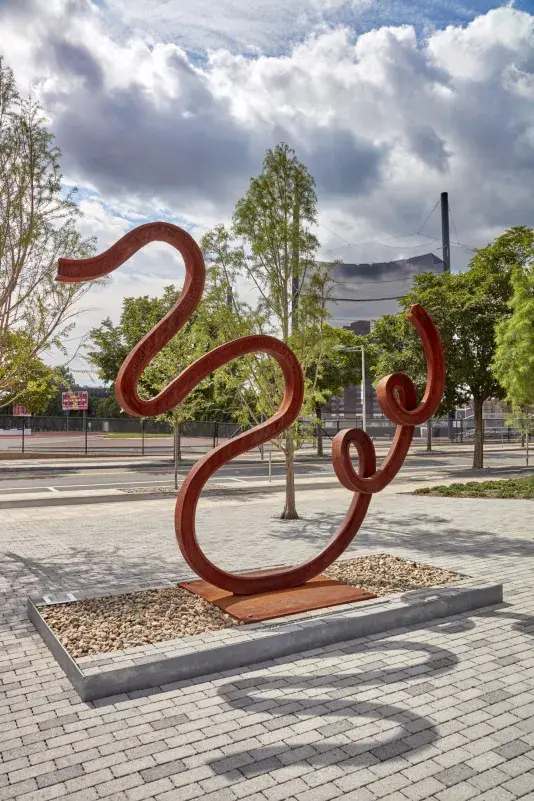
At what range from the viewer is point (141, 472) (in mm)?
28328

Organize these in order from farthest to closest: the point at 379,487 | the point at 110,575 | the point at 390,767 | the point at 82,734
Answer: the point at 110,575, the point at 379,487, the point at 82,734, the point at 390,767

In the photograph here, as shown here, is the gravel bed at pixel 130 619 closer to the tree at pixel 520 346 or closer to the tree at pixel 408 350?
the tree at pixel 520 346

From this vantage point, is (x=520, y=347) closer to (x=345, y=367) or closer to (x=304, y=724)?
(x=304, y=724)

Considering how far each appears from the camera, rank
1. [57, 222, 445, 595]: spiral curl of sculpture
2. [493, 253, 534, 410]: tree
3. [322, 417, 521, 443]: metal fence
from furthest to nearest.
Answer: [322, 417, 521, 443]: metal fence, [493, 253, 534, 410]: tree, [57, 222, 445, 595]: spiral curl of sculpture

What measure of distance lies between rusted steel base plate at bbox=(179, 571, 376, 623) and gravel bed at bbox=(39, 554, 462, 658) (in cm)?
11

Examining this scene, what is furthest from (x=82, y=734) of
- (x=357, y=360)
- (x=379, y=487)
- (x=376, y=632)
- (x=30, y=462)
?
(x=357, y=360)

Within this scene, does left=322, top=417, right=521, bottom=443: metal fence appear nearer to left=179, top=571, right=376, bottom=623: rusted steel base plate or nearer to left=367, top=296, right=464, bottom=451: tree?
left=367, top=296, right=464, bottom=451: tree

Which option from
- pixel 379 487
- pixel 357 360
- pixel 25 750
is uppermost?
pixel 357 360

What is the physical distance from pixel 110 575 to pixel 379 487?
13.0ft

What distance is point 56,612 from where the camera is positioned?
6949mm

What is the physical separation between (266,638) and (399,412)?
10.1 feet

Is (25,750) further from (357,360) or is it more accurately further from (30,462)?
(357,360)

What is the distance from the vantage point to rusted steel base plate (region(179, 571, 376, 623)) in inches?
267

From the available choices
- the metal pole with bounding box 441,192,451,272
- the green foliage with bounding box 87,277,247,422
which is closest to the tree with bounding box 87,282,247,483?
the green foliage with bounding box 87,277,247,422
